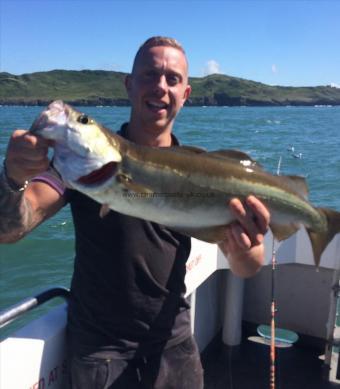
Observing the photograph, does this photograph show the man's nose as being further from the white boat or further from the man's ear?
the white boat

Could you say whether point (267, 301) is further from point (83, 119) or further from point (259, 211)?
point (83, 119)

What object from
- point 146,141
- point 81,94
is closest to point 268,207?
point 146,141

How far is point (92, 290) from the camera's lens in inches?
115

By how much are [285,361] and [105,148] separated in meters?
4.45

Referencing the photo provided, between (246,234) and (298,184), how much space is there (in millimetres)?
567

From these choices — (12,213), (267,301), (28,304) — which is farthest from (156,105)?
(267,301)

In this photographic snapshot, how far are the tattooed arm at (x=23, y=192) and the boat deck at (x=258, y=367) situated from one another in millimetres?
3438

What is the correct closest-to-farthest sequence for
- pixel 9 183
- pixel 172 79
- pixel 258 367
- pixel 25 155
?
pixel 25 155, pixel 9 183, pixel 172 79, pixel 258 367

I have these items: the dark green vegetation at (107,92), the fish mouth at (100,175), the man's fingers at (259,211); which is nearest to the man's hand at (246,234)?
the man's fingers at (259,211)

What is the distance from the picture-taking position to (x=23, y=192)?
2549 mm

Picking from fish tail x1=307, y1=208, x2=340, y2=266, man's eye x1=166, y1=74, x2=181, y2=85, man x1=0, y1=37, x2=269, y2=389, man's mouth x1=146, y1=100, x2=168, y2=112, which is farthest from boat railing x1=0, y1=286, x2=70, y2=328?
fish tail x1=307, y1=208, x2=340, y2=266

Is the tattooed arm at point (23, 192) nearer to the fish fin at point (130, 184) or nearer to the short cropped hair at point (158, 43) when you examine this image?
the fish fin at point (130, 184)

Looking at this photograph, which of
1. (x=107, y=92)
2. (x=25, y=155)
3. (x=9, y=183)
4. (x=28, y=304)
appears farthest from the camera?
(x=107, y=92)

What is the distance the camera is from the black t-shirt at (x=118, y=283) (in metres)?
2.87
